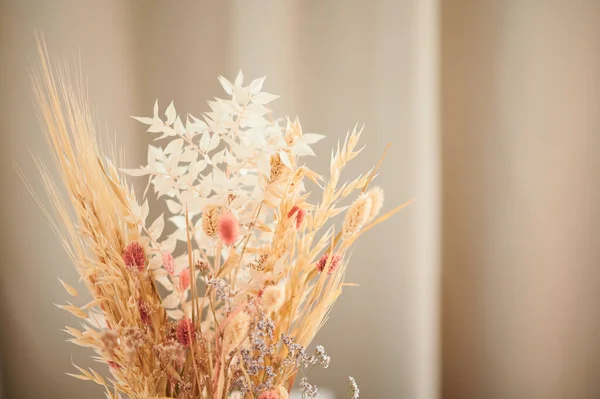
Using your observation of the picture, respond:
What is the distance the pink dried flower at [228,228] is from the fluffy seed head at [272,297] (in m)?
0.07

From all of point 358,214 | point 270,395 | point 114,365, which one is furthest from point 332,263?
point 114,365

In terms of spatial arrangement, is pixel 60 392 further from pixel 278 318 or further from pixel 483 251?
pixel 483 251

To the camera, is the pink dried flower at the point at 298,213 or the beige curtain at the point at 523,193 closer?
the pink dried flower at the point at 298,213

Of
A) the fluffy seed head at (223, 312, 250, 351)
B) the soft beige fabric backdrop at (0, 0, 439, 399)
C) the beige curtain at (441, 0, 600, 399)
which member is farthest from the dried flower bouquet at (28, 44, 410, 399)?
the beige curtain at (441, 0, 600, 399)

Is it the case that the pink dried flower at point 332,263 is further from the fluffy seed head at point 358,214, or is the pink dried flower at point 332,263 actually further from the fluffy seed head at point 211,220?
the fluffy seed head at point 211,220

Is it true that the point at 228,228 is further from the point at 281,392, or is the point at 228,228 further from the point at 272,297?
the point at 281,392

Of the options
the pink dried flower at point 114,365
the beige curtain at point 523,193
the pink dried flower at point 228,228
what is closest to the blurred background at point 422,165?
the beige curtain at point 523,193

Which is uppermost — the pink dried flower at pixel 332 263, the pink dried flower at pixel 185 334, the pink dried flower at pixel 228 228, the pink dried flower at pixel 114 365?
the pink dried flower at pixel 228 228

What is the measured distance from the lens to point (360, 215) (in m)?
0.65

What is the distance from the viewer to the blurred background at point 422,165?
117 centimetres

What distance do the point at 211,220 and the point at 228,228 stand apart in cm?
3

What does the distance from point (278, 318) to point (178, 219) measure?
197mm

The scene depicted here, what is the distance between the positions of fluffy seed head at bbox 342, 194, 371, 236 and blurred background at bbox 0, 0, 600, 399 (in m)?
0.59

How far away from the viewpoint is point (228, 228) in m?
0.61
